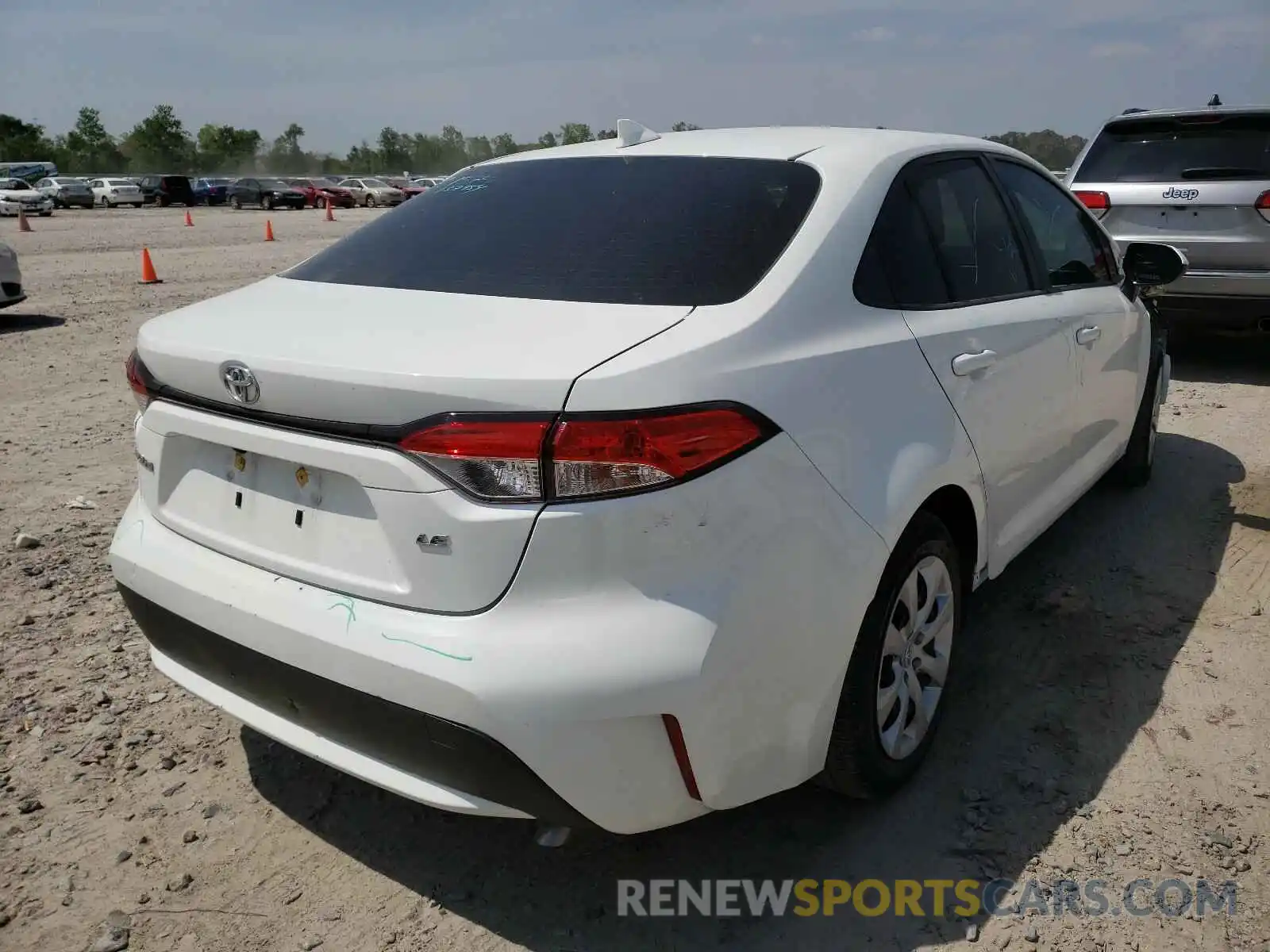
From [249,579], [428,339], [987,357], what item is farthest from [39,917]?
[987,357]

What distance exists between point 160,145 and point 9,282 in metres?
94.4

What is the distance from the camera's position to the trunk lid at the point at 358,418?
1.91 meters

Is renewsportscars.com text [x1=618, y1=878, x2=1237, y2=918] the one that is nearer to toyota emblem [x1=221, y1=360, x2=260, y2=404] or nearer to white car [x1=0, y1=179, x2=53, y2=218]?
toyota emblem [x1=221, y1=360, x2=260, y2=404]

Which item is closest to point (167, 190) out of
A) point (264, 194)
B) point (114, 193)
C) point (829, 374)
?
point (114, 193)

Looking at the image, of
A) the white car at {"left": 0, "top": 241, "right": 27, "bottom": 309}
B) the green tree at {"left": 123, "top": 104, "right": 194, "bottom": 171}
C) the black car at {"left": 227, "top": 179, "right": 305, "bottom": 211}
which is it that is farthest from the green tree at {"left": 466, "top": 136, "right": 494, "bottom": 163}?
the white car at {"left": 0, "top": 241, "right": 27, "bottom": 309}

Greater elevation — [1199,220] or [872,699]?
[1199,220]

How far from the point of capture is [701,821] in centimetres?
268

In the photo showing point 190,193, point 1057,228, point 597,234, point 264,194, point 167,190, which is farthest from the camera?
point 190,193

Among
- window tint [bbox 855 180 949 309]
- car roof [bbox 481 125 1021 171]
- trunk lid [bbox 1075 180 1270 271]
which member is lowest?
trunk lid [bbox 1075 180 1270 271]

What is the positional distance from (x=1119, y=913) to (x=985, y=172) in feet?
7.38

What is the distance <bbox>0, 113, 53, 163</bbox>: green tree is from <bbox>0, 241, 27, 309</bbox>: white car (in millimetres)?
85980

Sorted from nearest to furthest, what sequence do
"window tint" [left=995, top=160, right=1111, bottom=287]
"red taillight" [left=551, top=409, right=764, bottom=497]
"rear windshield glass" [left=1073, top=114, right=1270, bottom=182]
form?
"red taillight" [left=551, top=409, right=764, bottom=497], "window tint" [left=995, top=160, right=1111, bottom=287], "rear windshield glass" [left=1073, top=114, right=1270, bottom=182]

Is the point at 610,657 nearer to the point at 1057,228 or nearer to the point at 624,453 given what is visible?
the point at 624,453

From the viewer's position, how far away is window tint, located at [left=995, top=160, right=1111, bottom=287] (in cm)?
358
